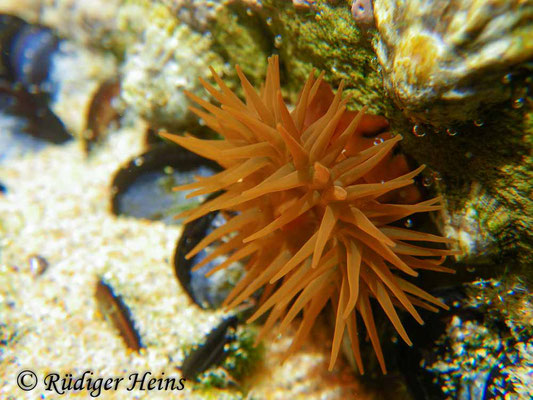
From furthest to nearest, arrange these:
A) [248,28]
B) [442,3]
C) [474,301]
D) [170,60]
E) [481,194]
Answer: [170,60] < [248,28] < [474,301] < [481,194] < [442,3]

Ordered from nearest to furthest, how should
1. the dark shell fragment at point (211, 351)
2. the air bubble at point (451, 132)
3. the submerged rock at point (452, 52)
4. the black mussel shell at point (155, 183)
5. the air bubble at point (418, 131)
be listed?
the submerged rock at point (452, 52) < the air bubble at point (451, 132) < the air bubble at point (418, 131) < the dark shell fragment at point (211, 351) < the black mussel shell at point (155, 183)

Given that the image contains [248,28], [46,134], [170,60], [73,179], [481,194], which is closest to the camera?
[481,194]

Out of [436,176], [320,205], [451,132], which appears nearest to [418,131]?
[451,132]

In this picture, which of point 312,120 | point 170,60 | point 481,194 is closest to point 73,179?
point 170,60

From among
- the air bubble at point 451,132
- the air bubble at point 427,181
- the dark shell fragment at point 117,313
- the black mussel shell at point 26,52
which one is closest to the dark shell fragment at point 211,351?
the dark shell fragment at point 117,313

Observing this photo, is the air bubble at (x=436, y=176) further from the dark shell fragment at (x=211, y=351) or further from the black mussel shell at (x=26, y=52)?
the black mussel shell at (x=26, y=52)

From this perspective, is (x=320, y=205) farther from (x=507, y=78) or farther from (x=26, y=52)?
(x=26, y=52)

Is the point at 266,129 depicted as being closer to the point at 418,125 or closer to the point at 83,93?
the point at 418,125
